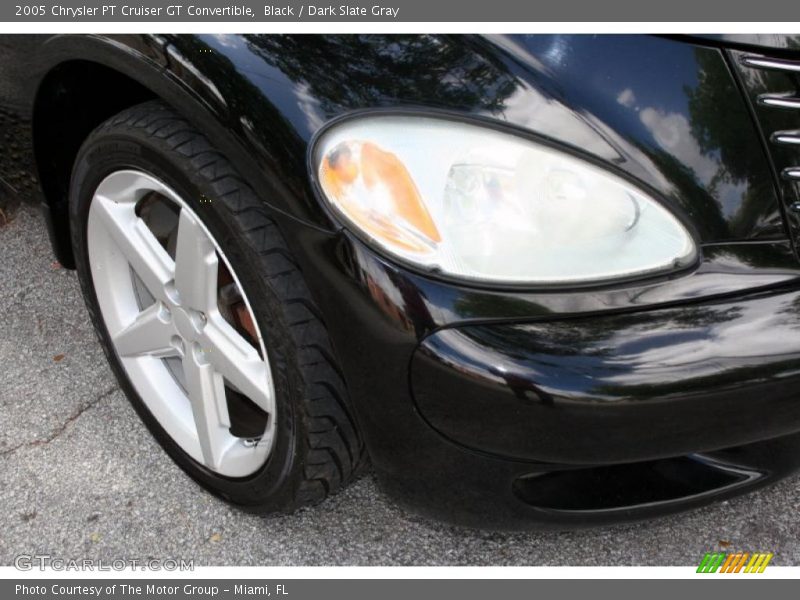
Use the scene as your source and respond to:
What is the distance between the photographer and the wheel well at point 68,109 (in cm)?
215

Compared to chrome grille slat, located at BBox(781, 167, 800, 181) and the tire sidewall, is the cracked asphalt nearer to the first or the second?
the tire sidewall

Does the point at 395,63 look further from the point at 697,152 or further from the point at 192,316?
the point at 192,316

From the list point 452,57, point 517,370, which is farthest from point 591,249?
point 452,57

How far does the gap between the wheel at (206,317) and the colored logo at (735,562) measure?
76cm

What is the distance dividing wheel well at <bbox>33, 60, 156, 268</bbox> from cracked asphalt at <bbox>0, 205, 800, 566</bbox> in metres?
0.57

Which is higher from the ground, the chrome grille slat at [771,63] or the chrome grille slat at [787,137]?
→ the chrome grille slat at [771,63]

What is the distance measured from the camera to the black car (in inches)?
59.7

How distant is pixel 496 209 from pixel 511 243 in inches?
2.5

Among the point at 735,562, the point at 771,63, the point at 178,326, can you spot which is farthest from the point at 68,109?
the point at 735,562

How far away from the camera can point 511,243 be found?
1.53m

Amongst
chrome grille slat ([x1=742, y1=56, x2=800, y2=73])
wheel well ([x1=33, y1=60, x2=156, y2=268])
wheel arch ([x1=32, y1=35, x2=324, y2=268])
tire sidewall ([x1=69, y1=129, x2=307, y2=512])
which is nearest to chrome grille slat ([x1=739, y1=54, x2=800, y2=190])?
chrome grille slat ([x1=742, y1=56, x2=800, y2=73])

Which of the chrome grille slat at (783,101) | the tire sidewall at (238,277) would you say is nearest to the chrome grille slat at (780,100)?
the chrome grille slat at (783,101)

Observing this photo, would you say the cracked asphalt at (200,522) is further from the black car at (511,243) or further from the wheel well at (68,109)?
the wheel well at (68,109)

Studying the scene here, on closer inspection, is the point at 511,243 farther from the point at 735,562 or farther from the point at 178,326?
the point at 735,562
